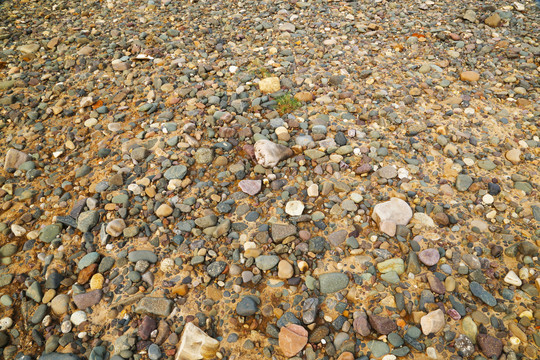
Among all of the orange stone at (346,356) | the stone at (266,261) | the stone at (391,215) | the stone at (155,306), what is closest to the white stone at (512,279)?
the stone at (391,215)

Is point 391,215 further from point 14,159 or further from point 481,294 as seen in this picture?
point 14,159

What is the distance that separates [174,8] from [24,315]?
21.4 ft

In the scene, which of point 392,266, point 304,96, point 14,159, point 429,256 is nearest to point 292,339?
point 392,266

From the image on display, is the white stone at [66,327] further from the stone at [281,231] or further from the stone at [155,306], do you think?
the stone at [281,231]

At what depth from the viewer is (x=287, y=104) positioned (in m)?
4.90

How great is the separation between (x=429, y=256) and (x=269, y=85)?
10.6 feet

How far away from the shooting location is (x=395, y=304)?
9.89 feet

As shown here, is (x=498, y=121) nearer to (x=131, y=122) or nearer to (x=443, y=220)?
(x=443, y=220)

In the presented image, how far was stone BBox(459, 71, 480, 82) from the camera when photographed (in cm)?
535

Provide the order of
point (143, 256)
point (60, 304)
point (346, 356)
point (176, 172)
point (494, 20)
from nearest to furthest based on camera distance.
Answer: point (346, 356), point (60, 304), point (143, 256), point (176, 172), point (494, 20)

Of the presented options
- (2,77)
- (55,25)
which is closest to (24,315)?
(2,77)

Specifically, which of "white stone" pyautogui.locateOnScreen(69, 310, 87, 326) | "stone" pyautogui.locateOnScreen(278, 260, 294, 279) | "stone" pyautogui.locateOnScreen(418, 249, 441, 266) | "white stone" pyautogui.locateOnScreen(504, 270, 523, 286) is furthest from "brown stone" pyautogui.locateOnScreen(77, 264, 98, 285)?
"white stone" pyautogui.locateOnScreen(504, 270, 523, 286)

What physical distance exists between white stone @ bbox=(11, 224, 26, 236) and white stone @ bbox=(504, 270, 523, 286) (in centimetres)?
492

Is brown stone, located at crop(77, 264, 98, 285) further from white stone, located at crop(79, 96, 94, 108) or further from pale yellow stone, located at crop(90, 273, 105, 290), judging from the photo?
white stone, located at crop(79, 96, 94, 108)
